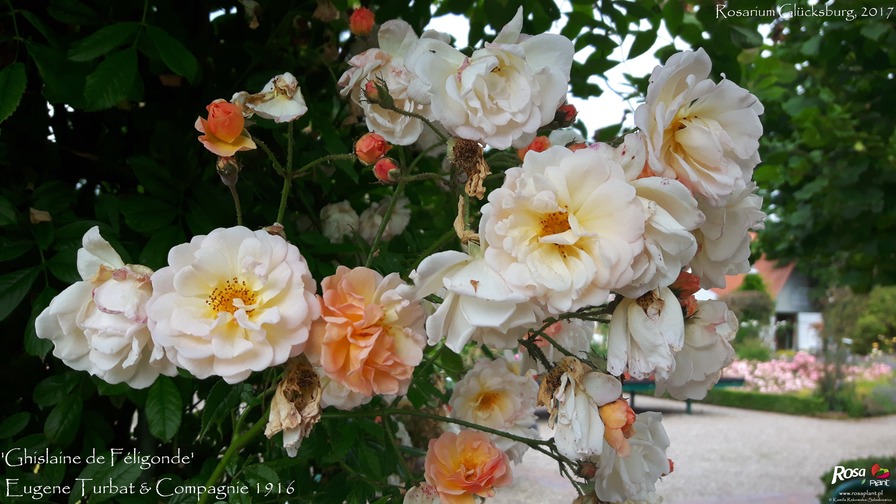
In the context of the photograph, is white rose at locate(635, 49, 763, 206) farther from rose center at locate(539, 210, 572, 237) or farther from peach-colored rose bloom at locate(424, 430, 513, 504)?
peach-colored rose bloom at locate(424, 430, 513, 504)

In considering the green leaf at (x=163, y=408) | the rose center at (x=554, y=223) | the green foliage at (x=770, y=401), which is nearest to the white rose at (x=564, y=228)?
the rose center at (x=554, y=223)

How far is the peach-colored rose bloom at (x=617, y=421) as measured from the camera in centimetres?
58

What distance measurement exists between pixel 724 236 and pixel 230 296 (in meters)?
0.40

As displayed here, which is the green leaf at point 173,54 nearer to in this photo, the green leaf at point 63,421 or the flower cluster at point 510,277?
the flower cluster at point 510,277

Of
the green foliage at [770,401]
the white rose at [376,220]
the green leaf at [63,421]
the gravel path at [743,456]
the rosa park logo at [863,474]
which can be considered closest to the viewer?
the green leaf at [63,421]

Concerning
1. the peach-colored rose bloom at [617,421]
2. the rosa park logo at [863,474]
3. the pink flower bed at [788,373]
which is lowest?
the pink flower bed at [788,373]

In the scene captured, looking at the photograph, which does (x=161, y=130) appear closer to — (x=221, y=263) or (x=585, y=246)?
(x=221, y=263)

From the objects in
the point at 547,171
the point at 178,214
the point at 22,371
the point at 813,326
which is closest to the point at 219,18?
the point at 178,214

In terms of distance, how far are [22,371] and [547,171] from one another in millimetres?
948

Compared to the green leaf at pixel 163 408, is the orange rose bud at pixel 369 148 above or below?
above

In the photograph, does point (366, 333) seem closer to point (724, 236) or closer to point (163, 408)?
point (724, 236)

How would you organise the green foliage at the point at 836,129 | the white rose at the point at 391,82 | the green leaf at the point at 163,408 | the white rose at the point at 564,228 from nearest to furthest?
the white rose at the point at 564,228
the white rose at the point at 391,82
the green leaf at the point at 163,408
the green foliage at the point at 836,129

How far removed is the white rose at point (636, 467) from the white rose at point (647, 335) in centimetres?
11

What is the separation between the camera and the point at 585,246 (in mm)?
530
